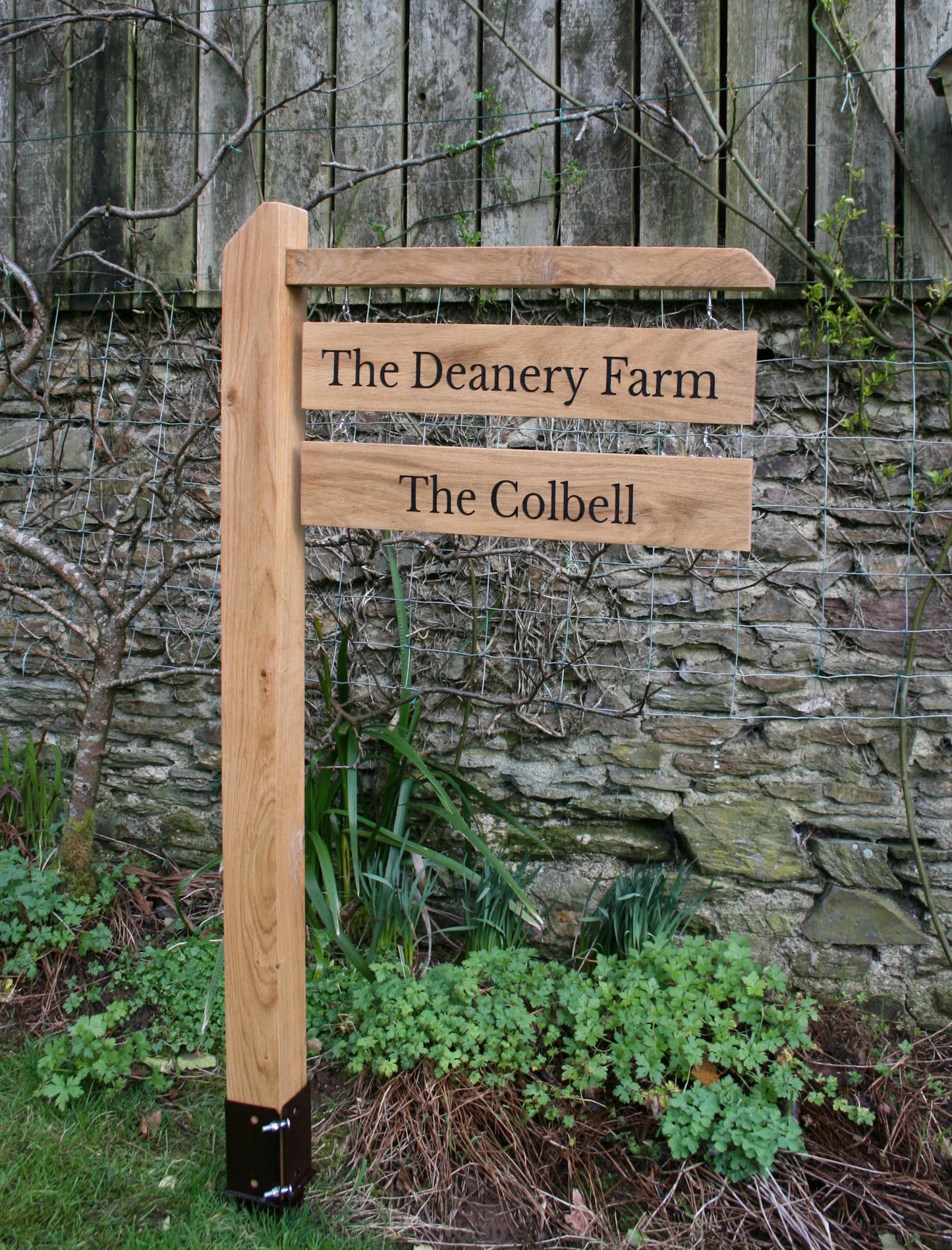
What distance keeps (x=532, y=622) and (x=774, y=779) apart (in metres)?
0.89

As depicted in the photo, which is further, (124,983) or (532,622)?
(532,622)

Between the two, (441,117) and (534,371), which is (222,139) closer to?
(441,117)

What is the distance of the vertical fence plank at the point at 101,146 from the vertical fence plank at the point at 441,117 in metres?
1.03

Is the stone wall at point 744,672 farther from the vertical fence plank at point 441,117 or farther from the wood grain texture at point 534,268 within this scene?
the wood grain texture at point 534,268

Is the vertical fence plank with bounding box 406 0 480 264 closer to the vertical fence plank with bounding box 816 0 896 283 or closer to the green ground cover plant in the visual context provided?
the vertical fence plank with bounding box 816 0 896 283

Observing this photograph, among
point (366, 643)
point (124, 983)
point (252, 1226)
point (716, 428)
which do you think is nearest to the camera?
point (252, 1226)

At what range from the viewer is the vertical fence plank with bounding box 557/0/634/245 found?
9.05 ft

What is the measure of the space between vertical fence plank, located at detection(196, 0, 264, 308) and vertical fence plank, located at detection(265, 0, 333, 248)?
0.20ft

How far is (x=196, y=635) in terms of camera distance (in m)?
3.22

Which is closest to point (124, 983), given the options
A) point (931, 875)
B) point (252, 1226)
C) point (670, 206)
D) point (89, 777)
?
point (89, 777)

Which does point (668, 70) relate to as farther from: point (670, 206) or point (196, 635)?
point (196, 635)

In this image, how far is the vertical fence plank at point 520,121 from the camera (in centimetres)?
281

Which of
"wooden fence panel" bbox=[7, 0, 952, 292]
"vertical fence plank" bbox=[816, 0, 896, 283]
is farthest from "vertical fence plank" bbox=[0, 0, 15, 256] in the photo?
"vertical fence plank" bbox=[816, 0, 896, 283]

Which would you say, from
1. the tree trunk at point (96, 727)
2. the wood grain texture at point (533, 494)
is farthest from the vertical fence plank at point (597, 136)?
the tree trunk at point (96, 727)
